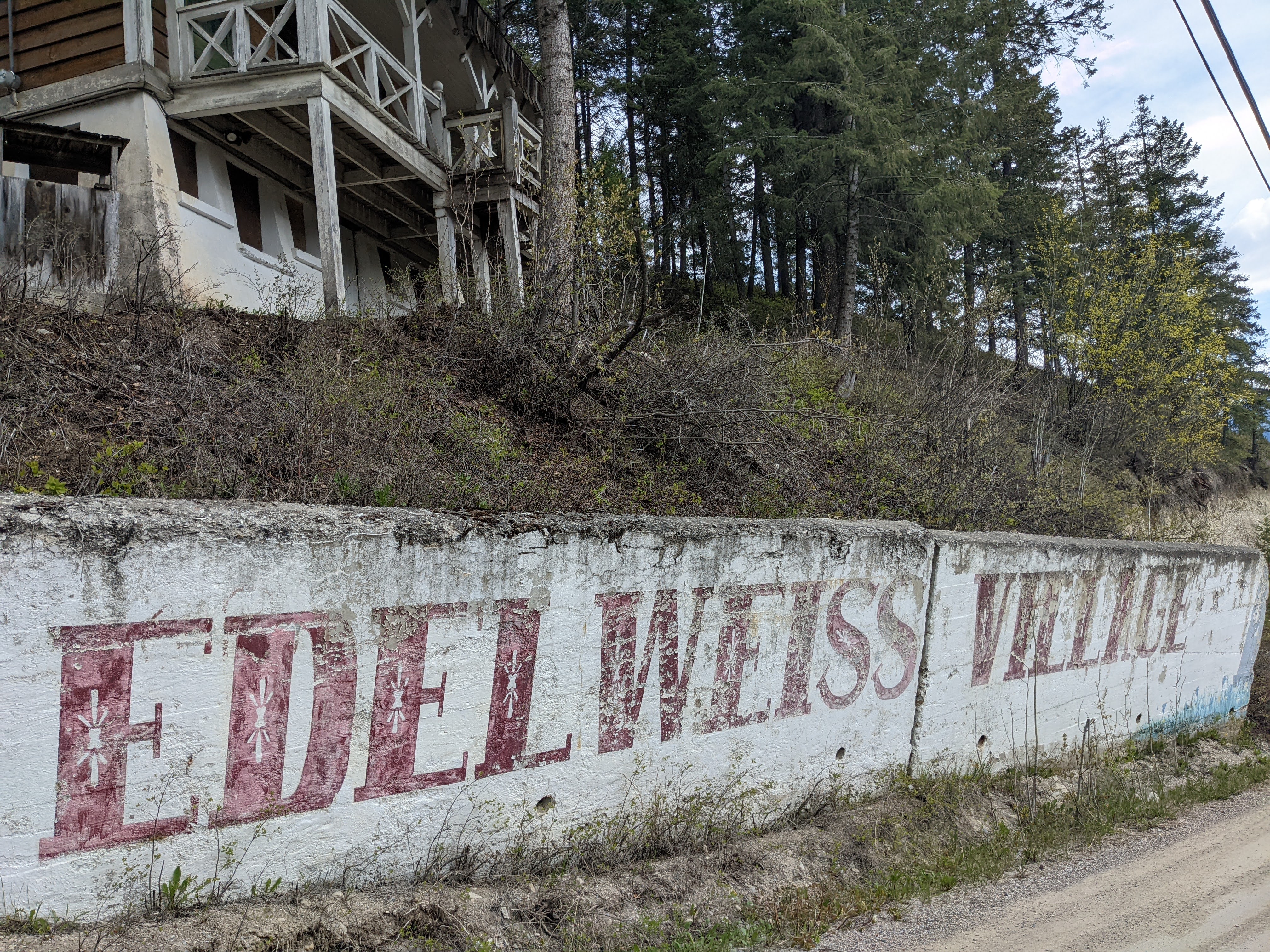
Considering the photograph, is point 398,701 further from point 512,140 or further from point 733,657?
point 512,140

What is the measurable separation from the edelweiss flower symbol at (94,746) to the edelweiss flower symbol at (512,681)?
163 cm

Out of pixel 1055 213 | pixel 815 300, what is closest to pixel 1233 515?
pixel 1055 213

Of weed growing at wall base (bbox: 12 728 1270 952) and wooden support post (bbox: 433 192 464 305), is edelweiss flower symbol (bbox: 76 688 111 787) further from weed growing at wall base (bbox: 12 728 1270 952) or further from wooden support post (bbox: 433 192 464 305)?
wooden support post (bbox: 433 192 464 305)

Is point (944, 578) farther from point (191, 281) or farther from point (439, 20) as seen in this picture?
point (439, 20)

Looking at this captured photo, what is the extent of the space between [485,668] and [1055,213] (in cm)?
1905

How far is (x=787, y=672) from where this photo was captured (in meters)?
4.98

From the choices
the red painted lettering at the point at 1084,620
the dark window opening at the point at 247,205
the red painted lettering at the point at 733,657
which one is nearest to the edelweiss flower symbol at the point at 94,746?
the red painted lettering at the point at 733,657

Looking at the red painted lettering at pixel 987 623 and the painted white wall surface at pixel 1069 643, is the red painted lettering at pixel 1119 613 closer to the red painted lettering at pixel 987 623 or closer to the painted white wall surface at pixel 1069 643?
the painted white wall surface at pixel 1069 643

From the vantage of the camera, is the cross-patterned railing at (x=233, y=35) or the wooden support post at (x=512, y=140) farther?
the wooden support post at (x=512, y=140)

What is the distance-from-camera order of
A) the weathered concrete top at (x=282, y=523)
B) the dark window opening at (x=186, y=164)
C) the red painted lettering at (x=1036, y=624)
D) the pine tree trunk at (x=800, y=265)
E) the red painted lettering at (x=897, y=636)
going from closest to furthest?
1. the weathered concrete top at (x=282, y=523)
2. the red painted lettering at (x=897, y=636)
3. the red painted lettering at (x=1036, y=624)
4. the dark window opening at (x=186, y=164)
5. the pine tree trunk at (x=800, y=265)

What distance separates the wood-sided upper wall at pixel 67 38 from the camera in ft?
29.2

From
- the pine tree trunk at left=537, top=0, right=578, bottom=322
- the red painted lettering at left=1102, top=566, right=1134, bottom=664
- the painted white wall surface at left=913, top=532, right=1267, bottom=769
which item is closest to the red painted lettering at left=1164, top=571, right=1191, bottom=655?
the painted white wall surface at left=913, top=532, right=1267, bottom=769

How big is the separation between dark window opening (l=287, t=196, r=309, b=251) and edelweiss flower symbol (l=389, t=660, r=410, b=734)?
10.1 meters

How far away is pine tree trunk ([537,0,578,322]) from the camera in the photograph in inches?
Result: 299
